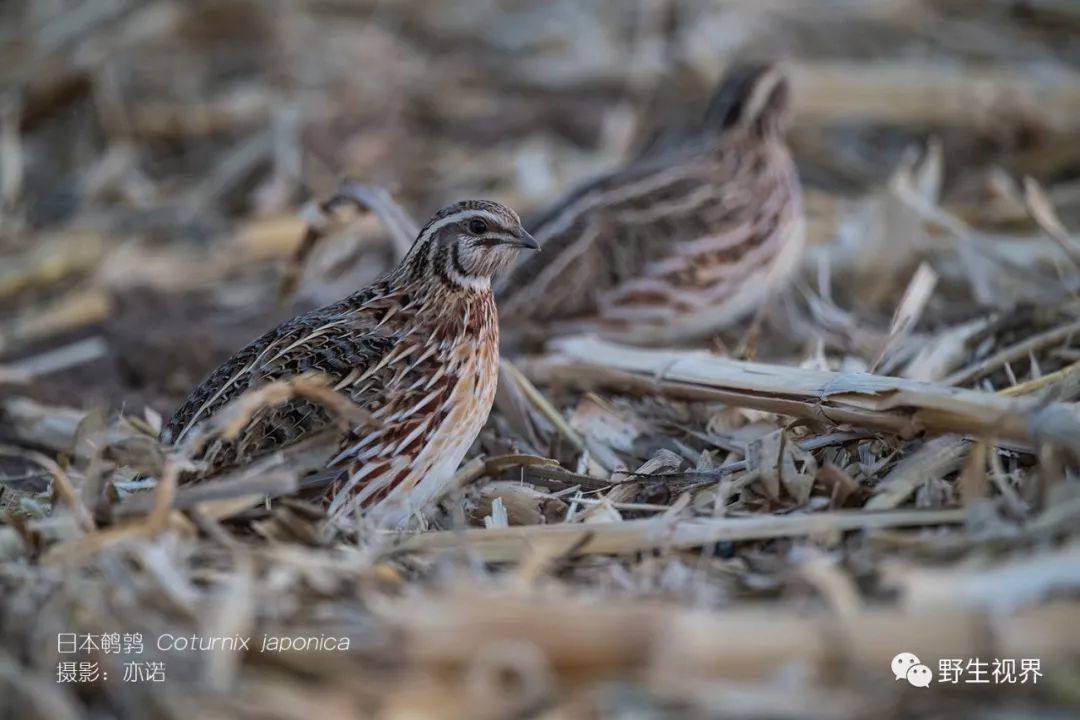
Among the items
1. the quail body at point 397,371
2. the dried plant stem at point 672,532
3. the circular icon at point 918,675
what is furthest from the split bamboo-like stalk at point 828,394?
the circular icon at point 918,675

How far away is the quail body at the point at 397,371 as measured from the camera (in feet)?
15.4

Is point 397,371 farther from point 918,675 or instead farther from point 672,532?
point 918,675

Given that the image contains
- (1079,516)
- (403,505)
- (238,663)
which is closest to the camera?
(238,663)

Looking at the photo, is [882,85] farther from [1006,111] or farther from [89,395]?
[89,395]

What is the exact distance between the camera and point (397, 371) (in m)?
4.98

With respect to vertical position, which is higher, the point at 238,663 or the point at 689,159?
the point at 689,159

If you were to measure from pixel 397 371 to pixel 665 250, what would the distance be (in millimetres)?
2570

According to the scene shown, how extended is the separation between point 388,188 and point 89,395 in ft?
5.33

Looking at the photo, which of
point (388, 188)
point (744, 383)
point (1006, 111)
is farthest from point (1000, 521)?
point (1006, 111)

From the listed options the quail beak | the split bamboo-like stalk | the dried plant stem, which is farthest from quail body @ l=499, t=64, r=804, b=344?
the dried plant stem

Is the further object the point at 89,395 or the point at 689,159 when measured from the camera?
the point at 689,159

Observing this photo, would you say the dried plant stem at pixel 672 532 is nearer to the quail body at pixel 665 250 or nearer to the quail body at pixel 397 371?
the quail body at pixel 397 371

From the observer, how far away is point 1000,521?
395 cm

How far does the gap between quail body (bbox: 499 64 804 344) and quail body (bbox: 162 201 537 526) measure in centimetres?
167
